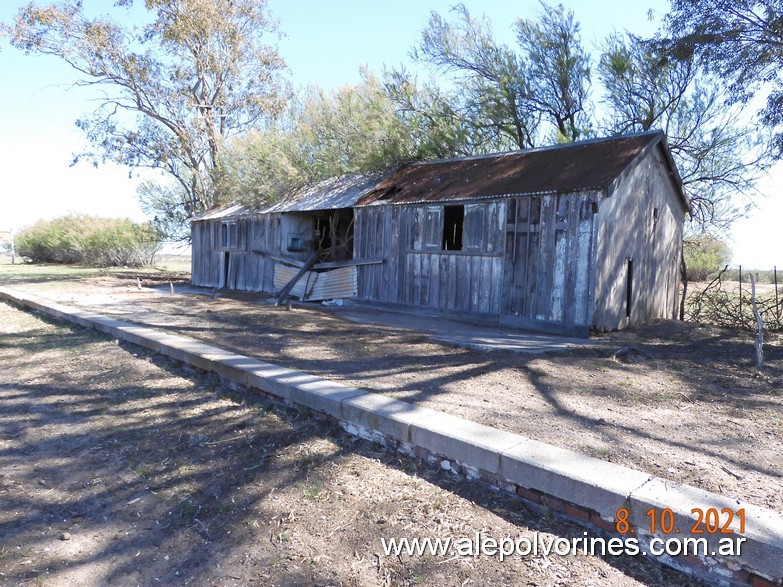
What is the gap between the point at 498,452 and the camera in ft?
10.2

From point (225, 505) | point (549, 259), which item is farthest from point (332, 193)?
point (225, 505)

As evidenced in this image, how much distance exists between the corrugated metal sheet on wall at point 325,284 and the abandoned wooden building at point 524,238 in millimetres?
36

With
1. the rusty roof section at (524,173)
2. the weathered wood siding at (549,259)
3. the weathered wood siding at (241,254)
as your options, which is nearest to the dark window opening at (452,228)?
the rusty roof section at (524,173)

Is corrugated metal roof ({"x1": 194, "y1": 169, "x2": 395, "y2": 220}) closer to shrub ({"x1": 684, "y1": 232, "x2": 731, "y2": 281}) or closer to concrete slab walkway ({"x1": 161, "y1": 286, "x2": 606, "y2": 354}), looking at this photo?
concrete slab walkway ({"x1": 161, "y1": 286, "x2": 606, "y2": 354})

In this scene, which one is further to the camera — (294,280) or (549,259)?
(294,280)

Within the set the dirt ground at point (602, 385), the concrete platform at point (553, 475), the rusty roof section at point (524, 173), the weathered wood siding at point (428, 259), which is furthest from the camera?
the weathered wood siding at point (428, 259)

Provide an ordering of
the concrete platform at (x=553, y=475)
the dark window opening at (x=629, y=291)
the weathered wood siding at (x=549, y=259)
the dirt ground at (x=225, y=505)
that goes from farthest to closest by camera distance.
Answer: the dark window opening at (x=629, y=291)
the weathered wood siding at (x=549, y=259)
the dirt ground at (x=225, y=505)
the concrete platform at (x=553, y=475)

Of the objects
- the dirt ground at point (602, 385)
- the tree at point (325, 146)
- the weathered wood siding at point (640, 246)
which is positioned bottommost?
the dirt ground at point (602, 385)

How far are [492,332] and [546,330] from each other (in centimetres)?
109

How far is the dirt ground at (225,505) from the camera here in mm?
2572

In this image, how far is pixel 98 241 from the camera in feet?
95.5

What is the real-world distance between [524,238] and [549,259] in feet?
2.24

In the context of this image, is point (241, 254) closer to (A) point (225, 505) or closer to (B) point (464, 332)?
(B) point (464, 332)

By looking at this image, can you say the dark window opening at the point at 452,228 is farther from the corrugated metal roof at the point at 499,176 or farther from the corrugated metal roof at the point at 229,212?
the corrugated metal roof at the point at 229,212
